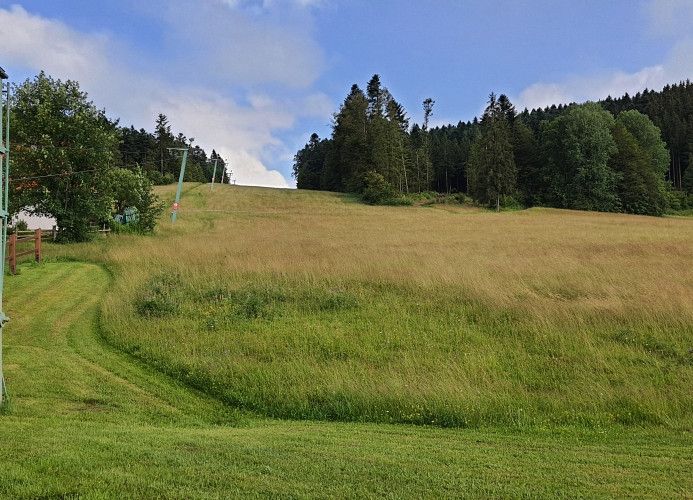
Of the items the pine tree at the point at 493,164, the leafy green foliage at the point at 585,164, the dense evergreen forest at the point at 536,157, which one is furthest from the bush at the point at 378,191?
the leafy green foliage at the point at 585,164

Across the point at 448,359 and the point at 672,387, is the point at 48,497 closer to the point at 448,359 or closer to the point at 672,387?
the point at 448,359

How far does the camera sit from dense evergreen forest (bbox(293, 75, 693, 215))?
223 feet

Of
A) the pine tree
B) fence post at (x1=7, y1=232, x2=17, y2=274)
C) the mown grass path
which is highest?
the pine tree

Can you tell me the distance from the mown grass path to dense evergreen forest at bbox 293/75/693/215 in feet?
201

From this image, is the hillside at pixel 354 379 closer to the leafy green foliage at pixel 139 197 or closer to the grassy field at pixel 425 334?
the grassy field at pixel 425 334

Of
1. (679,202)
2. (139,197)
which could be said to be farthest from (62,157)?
(679,202)

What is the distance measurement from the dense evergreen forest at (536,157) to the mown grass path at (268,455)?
6117 centimetres

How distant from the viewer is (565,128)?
234ft

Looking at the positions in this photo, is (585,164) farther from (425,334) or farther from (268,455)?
(268,455)

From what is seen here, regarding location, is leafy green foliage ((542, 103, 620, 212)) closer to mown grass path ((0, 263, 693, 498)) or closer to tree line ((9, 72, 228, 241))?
tree line ((9, 72, 228, 241))

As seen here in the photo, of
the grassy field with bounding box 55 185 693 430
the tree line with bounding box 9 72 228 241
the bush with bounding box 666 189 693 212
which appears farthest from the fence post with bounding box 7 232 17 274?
the bush with bounding box 666 189 693 212

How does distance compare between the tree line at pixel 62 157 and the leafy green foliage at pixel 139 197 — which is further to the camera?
the leafy green foliage at pixel 139 197

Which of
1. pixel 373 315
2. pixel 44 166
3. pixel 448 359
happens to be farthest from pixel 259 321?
pixel 44 166

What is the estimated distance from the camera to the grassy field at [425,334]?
7.24 m
